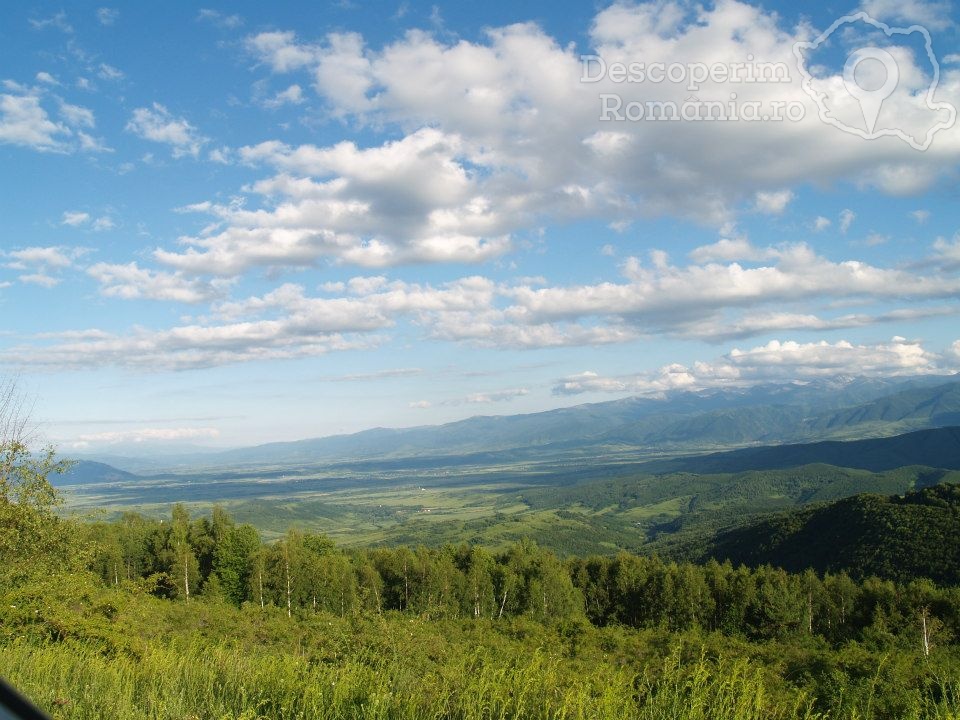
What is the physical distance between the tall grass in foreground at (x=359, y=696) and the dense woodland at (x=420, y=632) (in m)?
0.03

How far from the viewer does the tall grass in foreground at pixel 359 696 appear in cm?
545

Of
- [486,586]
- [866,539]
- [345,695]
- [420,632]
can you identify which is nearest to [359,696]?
[345,695]

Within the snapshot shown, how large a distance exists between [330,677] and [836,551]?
120 m

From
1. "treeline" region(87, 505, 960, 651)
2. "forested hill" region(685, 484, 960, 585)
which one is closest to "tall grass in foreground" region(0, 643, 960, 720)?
"treeline" region(87, 505, 960, 651)

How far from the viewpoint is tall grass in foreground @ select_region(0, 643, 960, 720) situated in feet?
17.9

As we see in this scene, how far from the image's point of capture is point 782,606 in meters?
50.4

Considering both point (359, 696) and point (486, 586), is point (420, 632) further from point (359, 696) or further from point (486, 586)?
point (486, 586)

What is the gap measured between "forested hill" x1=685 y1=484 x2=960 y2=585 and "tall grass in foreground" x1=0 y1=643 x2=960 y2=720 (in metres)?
97.5

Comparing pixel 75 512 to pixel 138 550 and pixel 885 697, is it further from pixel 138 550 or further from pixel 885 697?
pixel 138 550

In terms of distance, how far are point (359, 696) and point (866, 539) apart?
121 meters

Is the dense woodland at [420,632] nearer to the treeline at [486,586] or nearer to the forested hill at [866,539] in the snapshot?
the treeline at [486,586]

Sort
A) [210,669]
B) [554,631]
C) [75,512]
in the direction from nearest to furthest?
1. [210,669]
2. [75,512]
3. [554,631]

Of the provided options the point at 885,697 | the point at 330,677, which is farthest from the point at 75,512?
the point at 885,697

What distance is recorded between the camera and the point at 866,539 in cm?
10144
